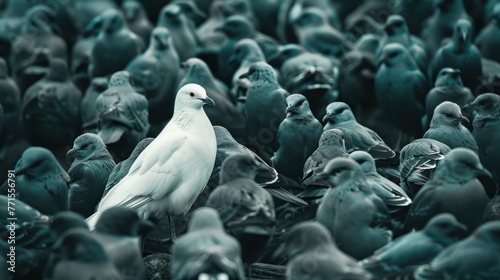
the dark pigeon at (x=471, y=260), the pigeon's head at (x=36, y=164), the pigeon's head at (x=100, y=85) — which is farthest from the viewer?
the pigeon's head at (x=100, y=85)

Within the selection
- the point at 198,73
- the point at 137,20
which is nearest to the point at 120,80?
the point at 198,73

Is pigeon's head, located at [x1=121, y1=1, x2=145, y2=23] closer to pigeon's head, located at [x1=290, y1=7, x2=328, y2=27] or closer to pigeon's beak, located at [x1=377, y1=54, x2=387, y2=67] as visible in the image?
pigeon's head, located at [x1=290, y1=7, x2=328, y2=27]

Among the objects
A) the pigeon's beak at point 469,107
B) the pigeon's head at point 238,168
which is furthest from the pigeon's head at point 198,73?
the pigeon's head at point 238,168

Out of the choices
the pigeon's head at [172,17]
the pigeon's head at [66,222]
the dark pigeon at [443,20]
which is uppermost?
the pigeon's head at [66,222]

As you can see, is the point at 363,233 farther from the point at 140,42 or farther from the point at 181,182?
the point at 140,42

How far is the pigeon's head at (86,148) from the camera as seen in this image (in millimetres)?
13172

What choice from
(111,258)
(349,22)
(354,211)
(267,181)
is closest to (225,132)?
(267,181)

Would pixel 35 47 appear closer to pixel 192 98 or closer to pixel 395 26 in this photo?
pixel 395 26

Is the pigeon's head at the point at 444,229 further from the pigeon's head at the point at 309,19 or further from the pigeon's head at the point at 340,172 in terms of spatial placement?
the pigeon's head at the point at 309,19

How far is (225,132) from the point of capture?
1330 centimetres

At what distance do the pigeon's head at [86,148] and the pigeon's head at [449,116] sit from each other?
349 cm

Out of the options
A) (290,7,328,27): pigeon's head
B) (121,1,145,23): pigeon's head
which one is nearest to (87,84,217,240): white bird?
(290,7,328,27): pigeon's head

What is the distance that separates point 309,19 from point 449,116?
22.2ft

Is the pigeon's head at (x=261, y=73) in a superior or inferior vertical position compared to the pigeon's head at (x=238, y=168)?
inferior
